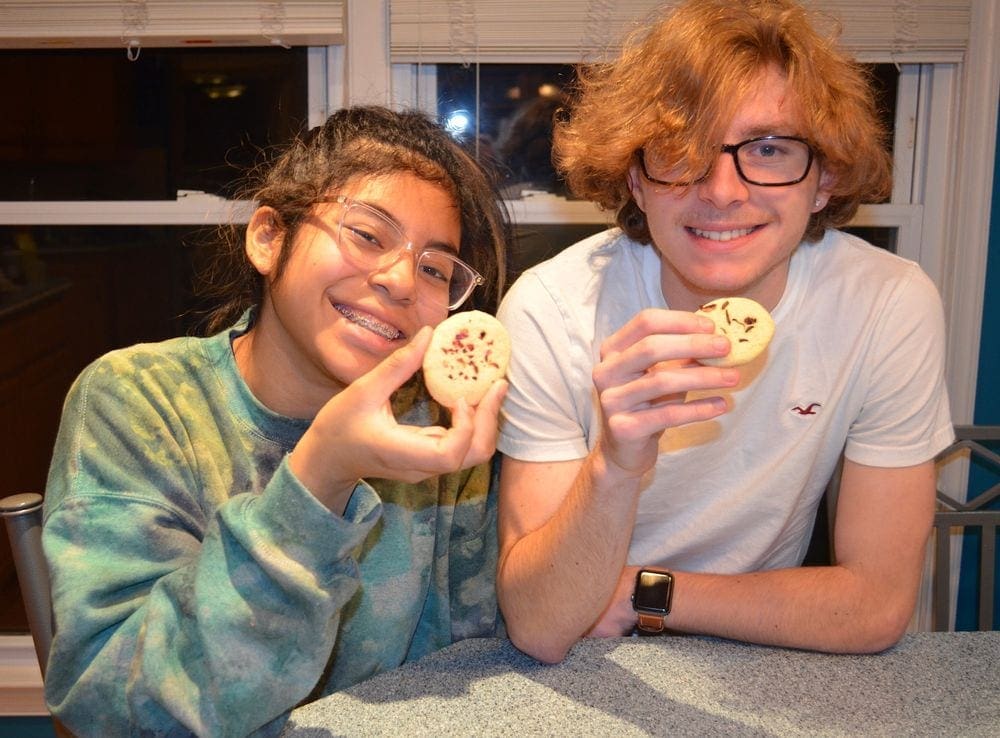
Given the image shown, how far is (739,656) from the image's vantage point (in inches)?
53.7

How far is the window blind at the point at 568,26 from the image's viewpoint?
2.41 meters

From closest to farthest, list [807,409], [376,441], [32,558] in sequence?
[376,441], [32,558], [807,409]

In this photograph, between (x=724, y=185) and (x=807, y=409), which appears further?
(x=807, y=409)

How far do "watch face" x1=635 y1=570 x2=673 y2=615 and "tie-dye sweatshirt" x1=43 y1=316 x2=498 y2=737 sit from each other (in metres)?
0.35

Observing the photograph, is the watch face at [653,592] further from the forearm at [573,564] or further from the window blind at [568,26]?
the window blind at [568,26]

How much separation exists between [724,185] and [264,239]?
0.73m

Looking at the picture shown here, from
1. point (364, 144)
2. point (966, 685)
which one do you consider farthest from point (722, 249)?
point (966, 685)

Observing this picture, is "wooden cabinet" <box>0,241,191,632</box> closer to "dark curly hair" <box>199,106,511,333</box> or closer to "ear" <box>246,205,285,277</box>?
"dark curly hair" <box>199,106,511,333</box>

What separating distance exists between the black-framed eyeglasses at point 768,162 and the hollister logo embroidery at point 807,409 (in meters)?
0.38

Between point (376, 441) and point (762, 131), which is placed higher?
point (762, 131)

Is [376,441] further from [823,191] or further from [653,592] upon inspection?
[823,191]

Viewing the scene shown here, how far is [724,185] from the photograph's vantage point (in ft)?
4.66

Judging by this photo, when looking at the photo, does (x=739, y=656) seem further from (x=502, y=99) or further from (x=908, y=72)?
(x=908, y=72)

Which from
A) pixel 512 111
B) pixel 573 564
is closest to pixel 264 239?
pixel 573 564
